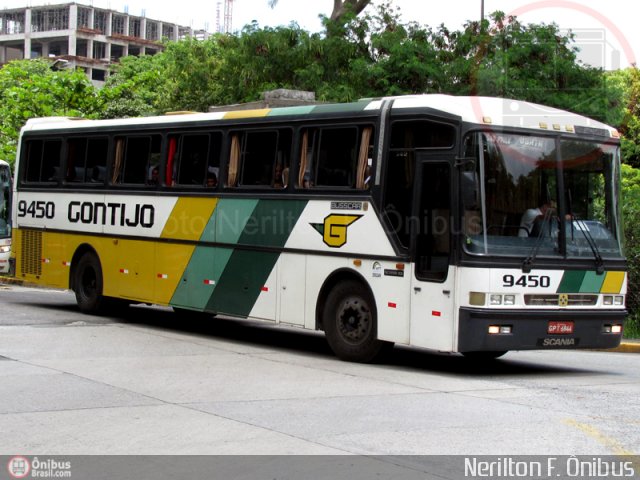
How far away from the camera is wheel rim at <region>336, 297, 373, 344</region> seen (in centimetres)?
1331

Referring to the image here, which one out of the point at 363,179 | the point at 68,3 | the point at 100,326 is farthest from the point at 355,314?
the point at 68,3

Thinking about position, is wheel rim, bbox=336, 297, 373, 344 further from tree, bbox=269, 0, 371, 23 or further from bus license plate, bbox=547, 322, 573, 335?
tree, bbox=269, 0, 371, 23

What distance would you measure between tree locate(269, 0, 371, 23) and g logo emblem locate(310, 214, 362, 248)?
55.9ft

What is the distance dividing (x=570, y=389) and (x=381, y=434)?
379 cm

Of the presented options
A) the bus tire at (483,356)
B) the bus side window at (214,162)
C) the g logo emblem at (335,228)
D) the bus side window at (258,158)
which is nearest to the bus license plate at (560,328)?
the bus tire at (483,356)

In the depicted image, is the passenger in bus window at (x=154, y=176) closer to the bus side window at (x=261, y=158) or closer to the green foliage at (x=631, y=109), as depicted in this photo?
the bus side window at (x=261, y=158)

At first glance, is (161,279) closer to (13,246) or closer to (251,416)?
(13,246)

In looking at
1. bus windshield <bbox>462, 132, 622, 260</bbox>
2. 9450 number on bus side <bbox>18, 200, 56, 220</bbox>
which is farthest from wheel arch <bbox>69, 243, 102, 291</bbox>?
bus windshield <bbox>462, 132, 622, 260</bbox>

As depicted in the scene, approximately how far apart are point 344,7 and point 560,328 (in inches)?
788

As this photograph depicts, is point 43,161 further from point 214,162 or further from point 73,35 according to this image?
point 73,35

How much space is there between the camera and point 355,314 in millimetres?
13453
